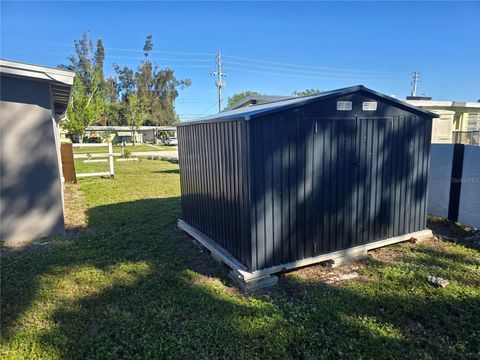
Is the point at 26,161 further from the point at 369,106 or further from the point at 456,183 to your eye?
the point at 456,183

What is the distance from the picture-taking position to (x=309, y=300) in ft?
10.9

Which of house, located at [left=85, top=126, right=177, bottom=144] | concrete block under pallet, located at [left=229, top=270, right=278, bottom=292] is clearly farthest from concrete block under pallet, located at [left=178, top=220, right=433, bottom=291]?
house, located at [left=85, top=126, right=177, bottom=144]

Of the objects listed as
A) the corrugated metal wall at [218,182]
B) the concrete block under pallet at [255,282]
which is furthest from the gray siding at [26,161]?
the concrete block under pallet at [255,282]

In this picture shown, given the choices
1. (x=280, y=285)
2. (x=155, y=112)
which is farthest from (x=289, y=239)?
(x=155, y=112)

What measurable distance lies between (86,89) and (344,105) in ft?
150

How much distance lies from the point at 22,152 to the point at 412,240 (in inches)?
244

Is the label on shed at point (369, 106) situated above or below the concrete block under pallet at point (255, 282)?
above

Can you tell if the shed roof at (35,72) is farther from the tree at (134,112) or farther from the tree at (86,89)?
the tree at (134,112)

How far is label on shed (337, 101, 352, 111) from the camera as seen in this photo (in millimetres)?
3915

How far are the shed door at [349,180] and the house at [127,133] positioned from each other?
30879 millimetres

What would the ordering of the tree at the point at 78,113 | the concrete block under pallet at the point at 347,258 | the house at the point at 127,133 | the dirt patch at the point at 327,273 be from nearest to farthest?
the dirt patch at the point at 327,273
the concrete block under pallet at the point at 347,258
the tree at the point at 78,113
the house at the point at 127,133

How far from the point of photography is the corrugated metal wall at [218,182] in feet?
12.0

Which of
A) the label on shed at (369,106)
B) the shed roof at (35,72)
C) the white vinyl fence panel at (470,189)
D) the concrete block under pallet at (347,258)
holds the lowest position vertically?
the concrete block under pallet at (347,258)

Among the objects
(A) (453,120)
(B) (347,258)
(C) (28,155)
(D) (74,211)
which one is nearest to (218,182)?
(B) (347,258)
